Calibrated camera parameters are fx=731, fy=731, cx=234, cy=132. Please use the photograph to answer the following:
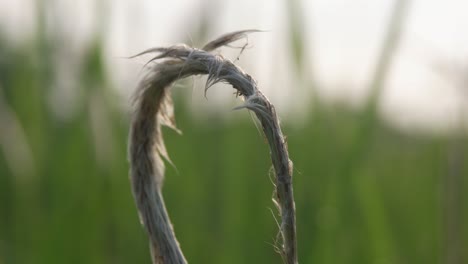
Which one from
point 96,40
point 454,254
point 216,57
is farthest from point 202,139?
point 216,57

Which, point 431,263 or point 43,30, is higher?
point 43,30

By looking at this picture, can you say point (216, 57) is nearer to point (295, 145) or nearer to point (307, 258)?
point (307, 258)

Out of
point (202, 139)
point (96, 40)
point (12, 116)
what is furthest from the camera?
point (202, 139)

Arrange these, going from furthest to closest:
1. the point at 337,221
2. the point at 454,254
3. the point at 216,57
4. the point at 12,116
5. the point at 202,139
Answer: the point at 202,139
the point at 12,116
the point at 337,221
the point at 454,254
the point at 216,57

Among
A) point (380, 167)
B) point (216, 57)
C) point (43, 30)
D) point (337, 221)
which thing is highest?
point (216, 57)

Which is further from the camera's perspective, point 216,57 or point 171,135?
point 171,135

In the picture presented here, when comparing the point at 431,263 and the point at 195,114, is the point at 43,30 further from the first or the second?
the point at 431,263
